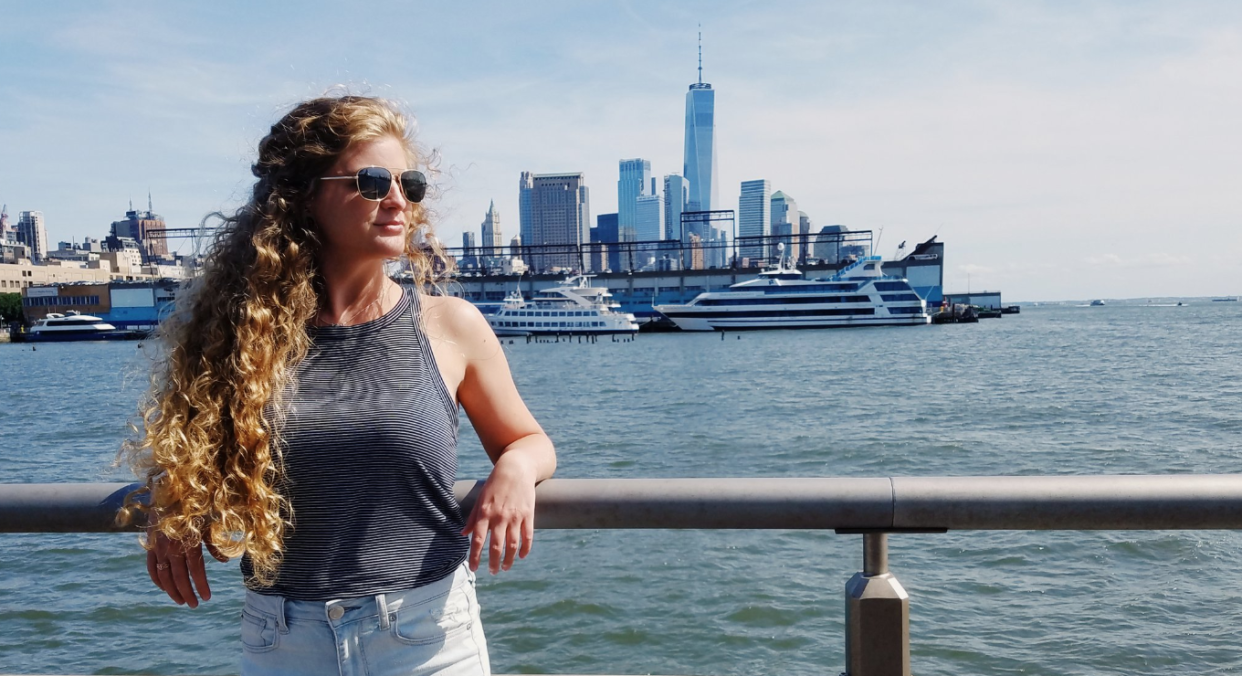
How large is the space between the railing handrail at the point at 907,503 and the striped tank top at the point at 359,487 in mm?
204

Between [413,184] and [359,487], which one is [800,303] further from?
[359,487]

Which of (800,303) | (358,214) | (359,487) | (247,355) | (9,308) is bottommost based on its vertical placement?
(9,308)

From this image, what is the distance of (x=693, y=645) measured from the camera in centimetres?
684

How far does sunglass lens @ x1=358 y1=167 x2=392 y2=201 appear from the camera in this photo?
1.49 m

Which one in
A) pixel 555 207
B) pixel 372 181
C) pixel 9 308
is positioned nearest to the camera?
pixel 372 181

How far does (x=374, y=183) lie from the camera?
1.50m

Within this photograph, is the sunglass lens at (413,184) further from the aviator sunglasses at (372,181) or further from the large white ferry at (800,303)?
the large white ferry at (800,303)

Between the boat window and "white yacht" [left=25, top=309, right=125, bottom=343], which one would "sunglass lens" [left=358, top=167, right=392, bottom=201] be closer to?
the boat window

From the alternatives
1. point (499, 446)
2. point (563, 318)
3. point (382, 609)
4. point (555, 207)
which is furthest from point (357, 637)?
point (555, 207)

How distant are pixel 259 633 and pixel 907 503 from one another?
0.99 m

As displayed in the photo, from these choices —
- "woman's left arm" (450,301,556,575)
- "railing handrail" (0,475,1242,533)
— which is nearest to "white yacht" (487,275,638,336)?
"woman's left arm" (450,301,556,575)

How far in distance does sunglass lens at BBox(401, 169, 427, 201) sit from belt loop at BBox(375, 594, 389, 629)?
632mm

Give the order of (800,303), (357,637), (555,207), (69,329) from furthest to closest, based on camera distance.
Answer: (555,207) < (69,329) < (800,303) < (357,637)

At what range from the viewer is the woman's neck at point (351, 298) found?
154 centimetres
